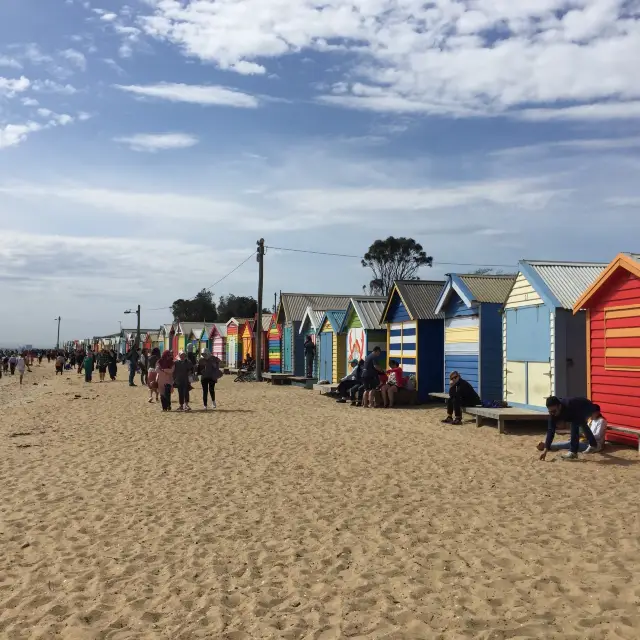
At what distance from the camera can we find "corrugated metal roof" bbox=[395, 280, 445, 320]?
18.7m

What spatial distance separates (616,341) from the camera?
11352 millimetres

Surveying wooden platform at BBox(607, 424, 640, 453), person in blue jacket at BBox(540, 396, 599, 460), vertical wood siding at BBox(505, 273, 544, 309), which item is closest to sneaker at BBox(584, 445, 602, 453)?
person in blue jacket at BBox(540, 396, 599, 460)

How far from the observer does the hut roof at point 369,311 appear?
22.1 meters

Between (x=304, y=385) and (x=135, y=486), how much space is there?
19.7m

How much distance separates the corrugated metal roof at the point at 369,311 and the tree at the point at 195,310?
253 feet

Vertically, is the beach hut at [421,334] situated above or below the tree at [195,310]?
below

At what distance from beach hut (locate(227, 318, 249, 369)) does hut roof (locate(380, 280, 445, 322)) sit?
838 inches

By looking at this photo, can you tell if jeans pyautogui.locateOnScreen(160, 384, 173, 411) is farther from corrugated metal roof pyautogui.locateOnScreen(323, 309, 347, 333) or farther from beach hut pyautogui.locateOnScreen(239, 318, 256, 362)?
beach hut pyautogui.locateOnScreen(239, 318, 256, 362)

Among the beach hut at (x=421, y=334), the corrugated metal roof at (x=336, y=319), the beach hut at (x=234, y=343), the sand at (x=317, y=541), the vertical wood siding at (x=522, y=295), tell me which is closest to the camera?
the sand at (x=317, y=541)

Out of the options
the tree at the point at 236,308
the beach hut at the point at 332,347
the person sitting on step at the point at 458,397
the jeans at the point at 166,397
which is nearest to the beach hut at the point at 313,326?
the beach hut at the point at 332,347

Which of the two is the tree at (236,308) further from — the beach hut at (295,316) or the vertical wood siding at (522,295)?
the vertical wood siding at (522,295)

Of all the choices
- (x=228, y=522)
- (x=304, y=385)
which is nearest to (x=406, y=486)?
(x=228, y=522)

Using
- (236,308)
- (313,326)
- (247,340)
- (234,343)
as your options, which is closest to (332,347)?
(313,326)

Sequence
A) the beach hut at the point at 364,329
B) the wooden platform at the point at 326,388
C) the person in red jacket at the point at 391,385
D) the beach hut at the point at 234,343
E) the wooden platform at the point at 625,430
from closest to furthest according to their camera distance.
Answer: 1. the wooden platform at the point at 625,430
2. the person in red jacket at the point at 391,385
3. the beach hut at the point at 364,329
4. the wooden platform at the point at 326,388
5. the beach hut at the point at 234,343
